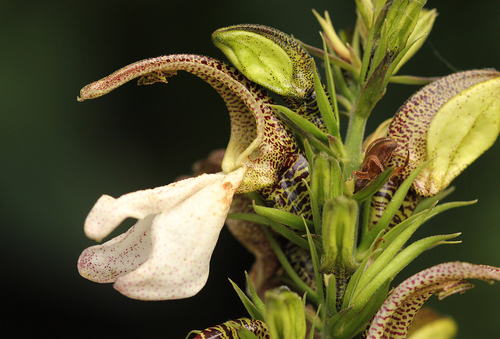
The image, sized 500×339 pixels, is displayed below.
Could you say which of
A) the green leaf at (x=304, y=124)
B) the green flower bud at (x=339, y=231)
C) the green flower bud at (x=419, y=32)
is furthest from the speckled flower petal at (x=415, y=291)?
the green flower bud at (x=419, y=32)

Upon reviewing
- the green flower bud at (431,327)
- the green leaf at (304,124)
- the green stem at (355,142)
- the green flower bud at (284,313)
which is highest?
the green leaf at (304,124)

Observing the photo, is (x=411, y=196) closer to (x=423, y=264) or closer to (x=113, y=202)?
(x=113, y=202)

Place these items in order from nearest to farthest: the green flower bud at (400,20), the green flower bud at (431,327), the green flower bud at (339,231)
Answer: the green flower bud at (339,231)
the green flower bud at (400,20)
the green flower bud at (431,327)

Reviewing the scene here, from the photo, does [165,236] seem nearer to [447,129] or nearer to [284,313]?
[284,313]

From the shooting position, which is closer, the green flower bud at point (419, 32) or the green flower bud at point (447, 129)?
the green flower bud at point (447, 129)

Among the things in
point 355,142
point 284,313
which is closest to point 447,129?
point 355,142

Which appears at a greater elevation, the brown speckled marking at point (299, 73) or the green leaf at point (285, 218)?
the brown speckled marking at point (299, 73)

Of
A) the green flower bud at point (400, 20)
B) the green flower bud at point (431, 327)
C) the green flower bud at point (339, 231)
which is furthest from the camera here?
the green flower bud at point (431, 327)

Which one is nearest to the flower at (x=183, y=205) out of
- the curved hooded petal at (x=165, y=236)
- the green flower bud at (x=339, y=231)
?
the curved hooded petal at (x=165, y=236)

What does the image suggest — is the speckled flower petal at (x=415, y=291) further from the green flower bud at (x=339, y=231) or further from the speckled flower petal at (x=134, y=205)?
the speckled flower petal at (x=134, y=205)
